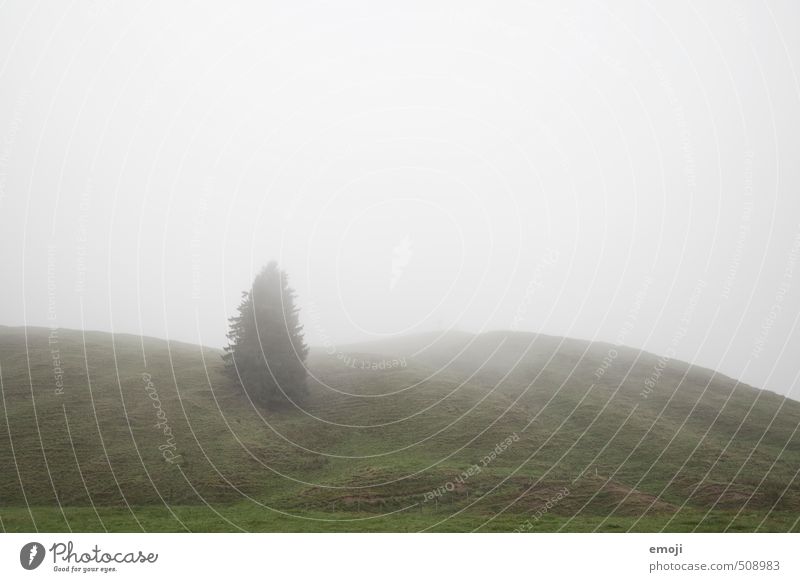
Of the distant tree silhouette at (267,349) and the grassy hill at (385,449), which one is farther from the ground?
the distant tree silhouette at (267,349)

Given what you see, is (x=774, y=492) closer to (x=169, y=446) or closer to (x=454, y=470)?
(x=454, y=470)

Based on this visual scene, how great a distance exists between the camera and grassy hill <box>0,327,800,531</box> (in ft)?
86.4

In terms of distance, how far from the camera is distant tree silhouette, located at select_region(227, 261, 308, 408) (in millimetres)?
44469

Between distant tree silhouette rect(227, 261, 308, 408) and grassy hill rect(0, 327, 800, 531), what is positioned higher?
distant tree silhouette rect(227, 261, 308, 408)

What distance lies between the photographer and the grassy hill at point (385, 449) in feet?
86.4

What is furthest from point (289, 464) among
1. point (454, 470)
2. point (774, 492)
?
point (774, 492)

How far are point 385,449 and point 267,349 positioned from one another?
17.0 m

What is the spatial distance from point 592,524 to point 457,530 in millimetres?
8088

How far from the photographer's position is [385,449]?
37.4 metres

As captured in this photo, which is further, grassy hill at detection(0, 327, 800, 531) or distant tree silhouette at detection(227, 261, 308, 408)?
distant tree silhouette at detection(227, 261, 308, 408)

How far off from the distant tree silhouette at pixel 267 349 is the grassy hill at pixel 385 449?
6.58 ft

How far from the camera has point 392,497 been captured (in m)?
28.7

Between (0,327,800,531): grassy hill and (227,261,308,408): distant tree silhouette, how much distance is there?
79.0 inches

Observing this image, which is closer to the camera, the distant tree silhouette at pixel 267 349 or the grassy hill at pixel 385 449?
the grassy hill at pixel 385 449
